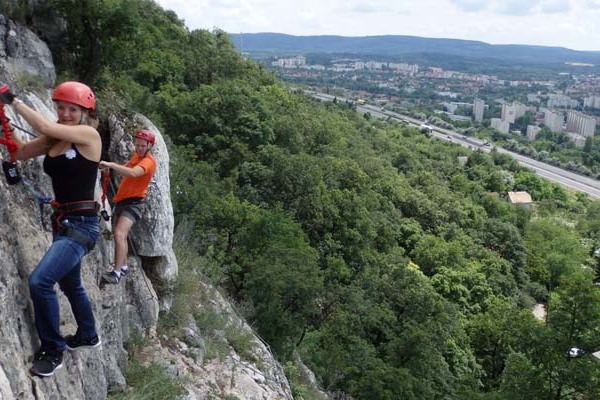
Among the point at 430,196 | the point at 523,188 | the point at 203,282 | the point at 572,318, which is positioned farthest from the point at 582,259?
the point at 203,282

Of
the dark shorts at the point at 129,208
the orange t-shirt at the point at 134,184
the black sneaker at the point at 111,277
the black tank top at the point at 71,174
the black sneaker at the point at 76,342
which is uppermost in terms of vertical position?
the black tank top at the point at 71,174

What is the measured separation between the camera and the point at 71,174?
5133 millimetres

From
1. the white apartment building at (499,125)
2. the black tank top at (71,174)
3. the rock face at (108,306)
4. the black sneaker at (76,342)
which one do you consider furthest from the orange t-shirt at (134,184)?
the white apartment building at (499,125)

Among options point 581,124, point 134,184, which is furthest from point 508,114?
point 134,184

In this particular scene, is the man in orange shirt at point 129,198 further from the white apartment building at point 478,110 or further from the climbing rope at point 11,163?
the white apartment building at point 478,110

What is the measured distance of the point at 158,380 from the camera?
743 cm

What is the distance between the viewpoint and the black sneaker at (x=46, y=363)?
5.00 metres

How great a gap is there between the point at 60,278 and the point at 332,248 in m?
23.6

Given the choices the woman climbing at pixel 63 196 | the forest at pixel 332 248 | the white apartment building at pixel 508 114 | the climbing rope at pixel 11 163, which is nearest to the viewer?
the woman climbing at pixel 63 196

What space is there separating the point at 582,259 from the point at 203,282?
47081 millimetres

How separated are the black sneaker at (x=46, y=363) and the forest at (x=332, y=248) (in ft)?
15.0

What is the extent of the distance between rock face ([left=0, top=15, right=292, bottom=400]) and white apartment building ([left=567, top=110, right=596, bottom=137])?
17410 cm

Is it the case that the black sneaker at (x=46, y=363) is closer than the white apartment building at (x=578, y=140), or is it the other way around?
the black sneaker at (x=46, y=363)

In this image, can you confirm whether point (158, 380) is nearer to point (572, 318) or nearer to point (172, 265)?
point (172, 265)
